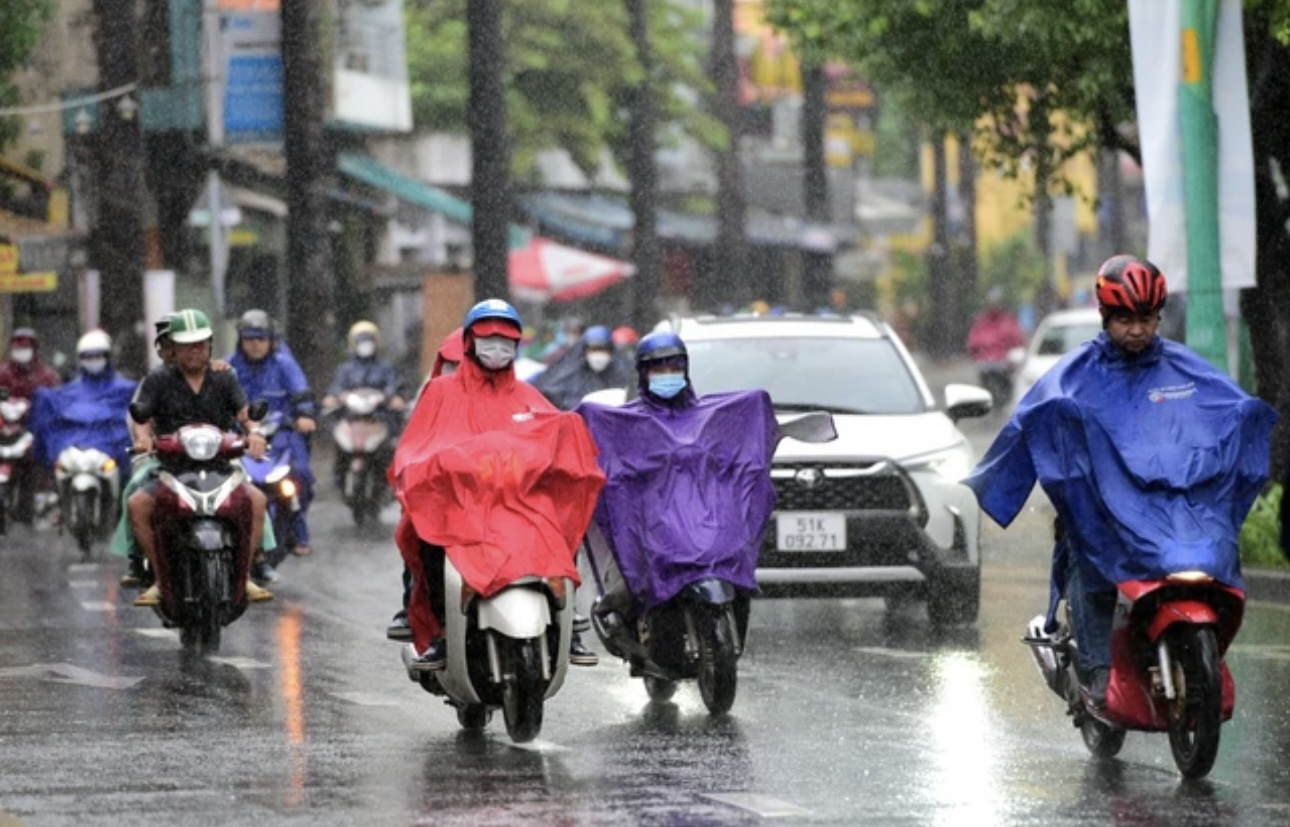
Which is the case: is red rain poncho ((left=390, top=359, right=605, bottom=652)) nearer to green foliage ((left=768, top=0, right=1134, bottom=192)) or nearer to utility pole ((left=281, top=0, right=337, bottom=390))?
green foliage ((left=768, top=0, right=1134, bottom=192))

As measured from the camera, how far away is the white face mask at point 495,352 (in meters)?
10.9

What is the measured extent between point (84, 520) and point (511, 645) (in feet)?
37.6

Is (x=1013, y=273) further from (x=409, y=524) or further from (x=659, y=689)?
(x=409, y=524)

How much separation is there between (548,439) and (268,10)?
25.8m

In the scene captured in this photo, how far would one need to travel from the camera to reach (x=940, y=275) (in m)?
73.0

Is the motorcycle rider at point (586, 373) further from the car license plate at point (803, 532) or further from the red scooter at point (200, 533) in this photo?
the red scooter at point (200, 533)

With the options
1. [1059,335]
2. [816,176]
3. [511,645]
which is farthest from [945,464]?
[816,176]

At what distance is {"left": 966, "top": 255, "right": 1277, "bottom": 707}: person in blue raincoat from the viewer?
975cm

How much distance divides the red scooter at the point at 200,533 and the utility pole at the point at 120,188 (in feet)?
56.4

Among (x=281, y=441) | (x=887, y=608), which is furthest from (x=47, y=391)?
(x=887, y=608)

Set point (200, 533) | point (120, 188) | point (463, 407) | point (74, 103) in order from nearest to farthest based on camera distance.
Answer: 1. point (463, 407)
2. point (200, 533)
3. point (120, 188)
4. point (74, 103)

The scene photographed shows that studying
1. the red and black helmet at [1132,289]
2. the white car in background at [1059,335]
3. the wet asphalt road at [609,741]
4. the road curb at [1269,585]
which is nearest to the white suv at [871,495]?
the wet asphalt road at [609,741]

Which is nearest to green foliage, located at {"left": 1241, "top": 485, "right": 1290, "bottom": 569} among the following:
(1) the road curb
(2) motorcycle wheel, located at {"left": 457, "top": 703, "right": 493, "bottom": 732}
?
(1) the road curb

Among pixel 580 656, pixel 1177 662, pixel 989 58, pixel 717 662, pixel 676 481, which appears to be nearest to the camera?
pixel 1177 662
